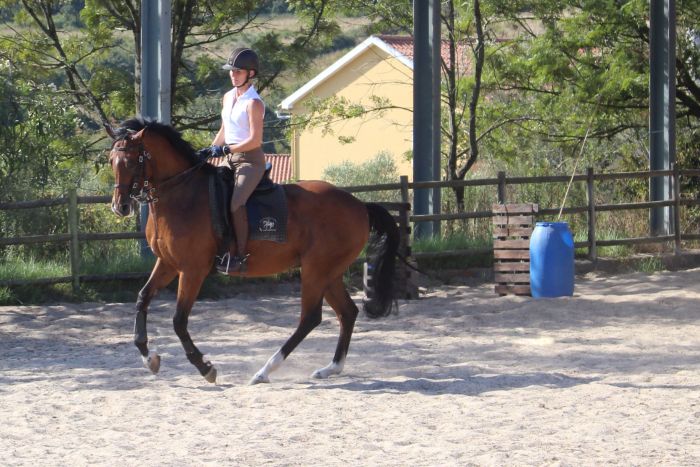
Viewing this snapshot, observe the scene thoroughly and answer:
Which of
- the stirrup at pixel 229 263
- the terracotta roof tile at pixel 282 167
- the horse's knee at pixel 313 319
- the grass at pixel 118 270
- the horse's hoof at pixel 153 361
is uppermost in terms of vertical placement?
the terracotta roof tile at pixel 282 167

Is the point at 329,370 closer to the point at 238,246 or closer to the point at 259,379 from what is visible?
the point at 259,379

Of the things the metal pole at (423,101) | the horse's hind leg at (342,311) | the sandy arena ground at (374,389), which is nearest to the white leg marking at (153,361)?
the sandy arena ground at (374,389)

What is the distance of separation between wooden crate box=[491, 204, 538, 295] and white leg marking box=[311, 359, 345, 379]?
203 inches

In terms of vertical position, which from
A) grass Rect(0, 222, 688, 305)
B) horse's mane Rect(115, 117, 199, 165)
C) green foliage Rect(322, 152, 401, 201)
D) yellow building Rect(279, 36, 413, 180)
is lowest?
grass Rect(0, 222, 688, 305)

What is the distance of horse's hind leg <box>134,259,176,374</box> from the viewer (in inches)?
324

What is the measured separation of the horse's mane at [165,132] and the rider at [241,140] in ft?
0.82

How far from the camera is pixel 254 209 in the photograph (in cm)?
850

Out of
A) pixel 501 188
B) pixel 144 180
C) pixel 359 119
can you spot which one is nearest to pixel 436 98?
pixel 501 188

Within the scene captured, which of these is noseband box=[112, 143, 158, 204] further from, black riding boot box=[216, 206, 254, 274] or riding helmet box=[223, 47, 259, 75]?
riding helmet box=[223, 47, 259, 75]

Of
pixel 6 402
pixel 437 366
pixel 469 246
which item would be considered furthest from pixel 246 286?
pixel 6 402

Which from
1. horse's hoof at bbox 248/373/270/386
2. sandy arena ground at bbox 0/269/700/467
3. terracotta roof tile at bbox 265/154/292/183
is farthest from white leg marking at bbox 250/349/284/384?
terracotta roof tile at bbox 265/154/292/183

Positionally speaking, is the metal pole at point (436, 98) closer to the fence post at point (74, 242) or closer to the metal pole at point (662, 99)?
the metal pole at point (662, 99)

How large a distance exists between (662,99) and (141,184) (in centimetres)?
1248

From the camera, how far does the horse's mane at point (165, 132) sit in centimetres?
838
